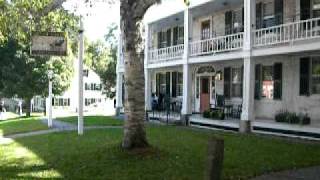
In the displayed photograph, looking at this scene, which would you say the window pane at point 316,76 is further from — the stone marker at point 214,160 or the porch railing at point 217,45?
the stone marker at point 214,160

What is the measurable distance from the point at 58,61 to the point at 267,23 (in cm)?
2529

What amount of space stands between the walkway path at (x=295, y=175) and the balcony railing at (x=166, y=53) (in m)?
16.9

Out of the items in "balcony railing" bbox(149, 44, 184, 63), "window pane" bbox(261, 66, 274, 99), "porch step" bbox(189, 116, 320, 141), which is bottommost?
"porch step" bbox(189, 116, 320, 141)

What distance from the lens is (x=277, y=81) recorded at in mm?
23422

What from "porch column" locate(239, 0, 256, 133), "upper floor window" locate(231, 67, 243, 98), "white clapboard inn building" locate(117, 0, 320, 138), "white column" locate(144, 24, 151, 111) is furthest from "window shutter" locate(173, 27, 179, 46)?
"porch column" locate(239, 0, 256, 133)

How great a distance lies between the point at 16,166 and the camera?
13.2 metres

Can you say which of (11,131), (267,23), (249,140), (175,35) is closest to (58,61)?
(175,35)

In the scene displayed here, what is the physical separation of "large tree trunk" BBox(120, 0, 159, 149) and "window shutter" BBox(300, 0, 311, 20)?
928 cm

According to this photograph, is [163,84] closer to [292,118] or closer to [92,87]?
[292,118]

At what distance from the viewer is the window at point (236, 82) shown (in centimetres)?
2609

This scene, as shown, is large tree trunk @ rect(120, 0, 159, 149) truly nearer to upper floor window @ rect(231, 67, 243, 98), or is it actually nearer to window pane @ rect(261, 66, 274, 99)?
window pane @ rect(261, 66, 274, 99)

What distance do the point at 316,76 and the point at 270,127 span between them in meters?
2.68

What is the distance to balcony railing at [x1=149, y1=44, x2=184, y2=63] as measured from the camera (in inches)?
1139

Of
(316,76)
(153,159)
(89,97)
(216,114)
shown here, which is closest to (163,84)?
(216,114)
